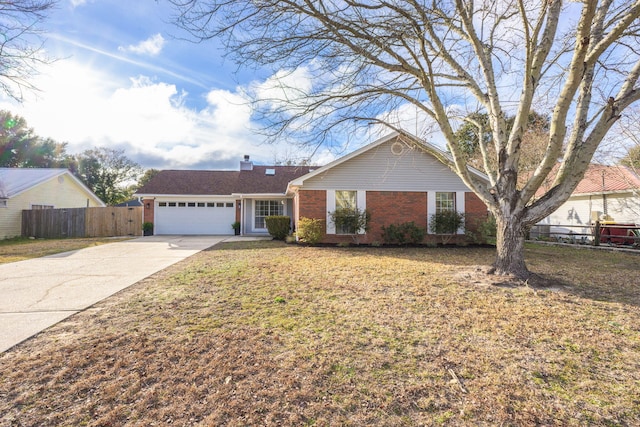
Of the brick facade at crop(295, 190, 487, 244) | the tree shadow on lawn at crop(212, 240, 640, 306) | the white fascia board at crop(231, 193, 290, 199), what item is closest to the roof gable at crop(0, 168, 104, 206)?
the white fascia board at crop(231, 193, 290, 199)

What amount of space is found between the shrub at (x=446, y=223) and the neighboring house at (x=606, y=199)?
441 cm

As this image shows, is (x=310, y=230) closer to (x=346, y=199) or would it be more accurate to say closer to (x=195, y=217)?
(x=346, y=199)

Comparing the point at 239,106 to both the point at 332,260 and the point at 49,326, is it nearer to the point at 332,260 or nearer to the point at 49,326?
the point at 49,326

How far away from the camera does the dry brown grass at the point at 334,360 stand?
87.6 inches

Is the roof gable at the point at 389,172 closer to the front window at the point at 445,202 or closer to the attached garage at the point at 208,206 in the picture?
the front window at the point at 445,202

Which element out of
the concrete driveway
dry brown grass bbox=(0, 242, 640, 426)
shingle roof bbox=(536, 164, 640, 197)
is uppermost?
shingle roof bbox=(536, 164, 640, 197)

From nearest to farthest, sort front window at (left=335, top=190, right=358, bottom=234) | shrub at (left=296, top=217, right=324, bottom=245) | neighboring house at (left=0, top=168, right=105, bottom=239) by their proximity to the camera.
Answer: shrub at (left=296, top=217, right=324, bottom=245) → front window at (left=335, top=190, right=358, bottom=234) → neighboring house at (left=0, top=168, right=105, bottom=239)

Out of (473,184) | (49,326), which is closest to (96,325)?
(49,326)

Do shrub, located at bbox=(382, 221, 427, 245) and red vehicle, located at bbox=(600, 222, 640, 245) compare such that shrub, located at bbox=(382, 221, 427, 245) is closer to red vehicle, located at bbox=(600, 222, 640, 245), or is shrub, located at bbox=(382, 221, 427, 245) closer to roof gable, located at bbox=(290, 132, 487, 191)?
roof gable, located at bbox=(290, 132, 487, 191)

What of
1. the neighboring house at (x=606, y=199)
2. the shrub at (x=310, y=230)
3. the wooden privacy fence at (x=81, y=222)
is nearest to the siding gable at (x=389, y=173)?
the shrub at (x=310, y=230)

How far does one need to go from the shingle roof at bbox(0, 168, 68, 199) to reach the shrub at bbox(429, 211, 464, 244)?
73.9 feet

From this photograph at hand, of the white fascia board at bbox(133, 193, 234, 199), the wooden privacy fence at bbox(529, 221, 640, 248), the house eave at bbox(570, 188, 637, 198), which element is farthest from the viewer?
the white fascia board at bbox(133, 193, 234, 199)

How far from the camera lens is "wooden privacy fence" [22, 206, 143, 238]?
1816 centimetres

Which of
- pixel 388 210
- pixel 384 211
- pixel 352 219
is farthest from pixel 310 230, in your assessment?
pixel 388 210
